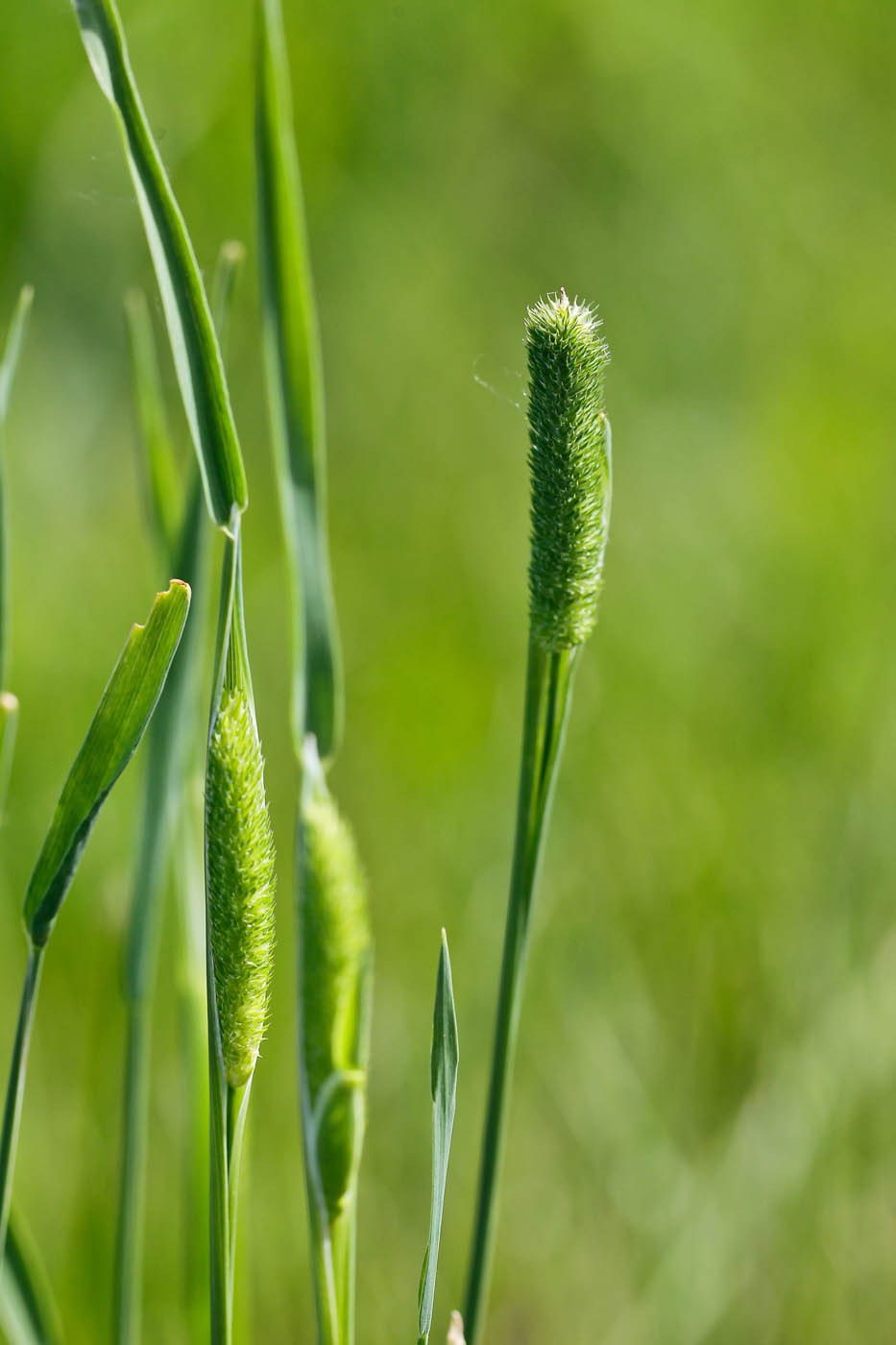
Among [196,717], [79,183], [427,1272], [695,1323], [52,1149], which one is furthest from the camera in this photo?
[79,183]

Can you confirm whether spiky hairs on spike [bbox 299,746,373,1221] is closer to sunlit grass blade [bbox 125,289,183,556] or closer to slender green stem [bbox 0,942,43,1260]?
slender green stem [bbox 0,942,43,1260]

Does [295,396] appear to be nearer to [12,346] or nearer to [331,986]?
[12,346]

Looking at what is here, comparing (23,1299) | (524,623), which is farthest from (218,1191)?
(524,623)

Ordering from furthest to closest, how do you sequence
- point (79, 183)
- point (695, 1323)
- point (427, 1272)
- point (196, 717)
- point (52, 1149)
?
point (79, 183), point (52, 1149), point (695, 1323), point (196, 717), point (427, 1272)

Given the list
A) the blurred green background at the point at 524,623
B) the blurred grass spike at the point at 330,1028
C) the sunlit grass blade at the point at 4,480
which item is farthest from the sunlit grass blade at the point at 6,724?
the blurred green background at the point at 524,623

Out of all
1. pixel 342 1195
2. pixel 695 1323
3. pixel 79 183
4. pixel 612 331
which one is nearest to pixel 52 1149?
pixel 695 1323

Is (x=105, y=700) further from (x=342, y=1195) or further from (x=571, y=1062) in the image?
(x=571, y=1062)
